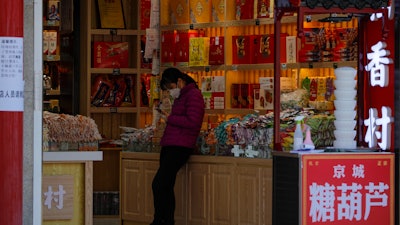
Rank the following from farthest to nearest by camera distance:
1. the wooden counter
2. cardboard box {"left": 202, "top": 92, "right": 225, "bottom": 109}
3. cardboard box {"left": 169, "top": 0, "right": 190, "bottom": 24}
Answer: cardboard box {"left": 169, "top": 0, "right": 190, "bottom": 24}, cardboard box {"left": 202, "top": 92, "right": 225, "bottom": 109}, the wooden counter

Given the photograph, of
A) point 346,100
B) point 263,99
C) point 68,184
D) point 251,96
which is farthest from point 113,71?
point 346,100

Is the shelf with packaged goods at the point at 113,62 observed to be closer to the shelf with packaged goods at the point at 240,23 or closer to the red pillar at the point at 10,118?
the shelf with packaged goods at the point at 240,23

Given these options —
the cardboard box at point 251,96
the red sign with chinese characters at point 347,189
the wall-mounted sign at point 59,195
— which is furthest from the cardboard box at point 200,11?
the red sign with chinese characters at point 347,189

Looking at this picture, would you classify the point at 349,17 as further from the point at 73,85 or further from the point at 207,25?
the point at 73,85

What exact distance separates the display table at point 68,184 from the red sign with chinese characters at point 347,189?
205 centimetres

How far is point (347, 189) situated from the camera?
787 centimetres

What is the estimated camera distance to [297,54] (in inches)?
409

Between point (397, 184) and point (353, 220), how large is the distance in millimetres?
477

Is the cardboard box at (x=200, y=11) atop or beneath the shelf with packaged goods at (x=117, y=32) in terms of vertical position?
atop

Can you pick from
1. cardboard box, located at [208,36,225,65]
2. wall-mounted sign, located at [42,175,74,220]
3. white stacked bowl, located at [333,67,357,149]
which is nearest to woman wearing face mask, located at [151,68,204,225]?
cardboard box, located at [208,36,225,65]

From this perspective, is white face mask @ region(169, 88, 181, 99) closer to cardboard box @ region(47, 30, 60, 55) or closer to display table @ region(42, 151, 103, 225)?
display table @ region(42, 151, 103, 225)

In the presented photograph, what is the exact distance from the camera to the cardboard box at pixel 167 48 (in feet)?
39.0

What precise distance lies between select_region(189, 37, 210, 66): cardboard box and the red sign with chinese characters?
12.6ft

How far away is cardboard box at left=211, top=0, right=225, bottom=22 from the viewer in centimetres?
1133
